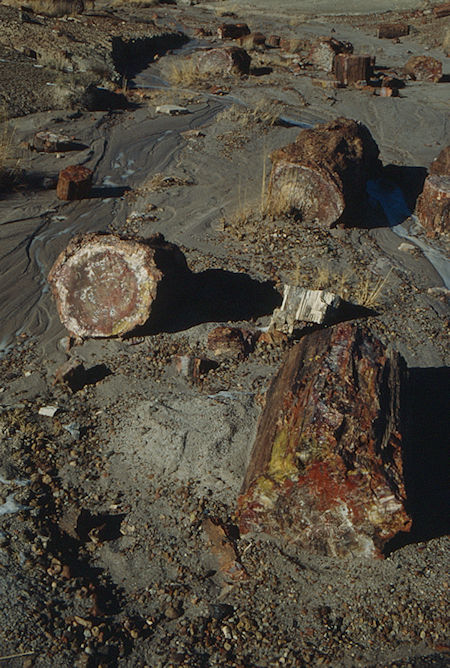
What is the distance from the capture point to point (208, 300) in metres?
6.08

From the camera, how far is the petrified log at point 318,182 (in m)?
7.48

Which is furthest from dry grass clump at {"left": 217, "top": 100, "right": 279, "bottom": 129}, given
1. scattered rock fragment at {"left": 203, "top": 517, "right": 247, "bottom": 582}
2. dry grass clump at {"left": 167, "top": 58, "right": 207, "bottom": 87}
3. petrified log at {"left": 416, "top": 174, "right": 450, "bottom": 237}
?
scattered rock fragment at {"left": 203, "top": 517, "right": 247, "bottom": 582}

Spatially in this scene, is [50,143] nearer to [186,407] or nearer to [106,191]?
[106,191]

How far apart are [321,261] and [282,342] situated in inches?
67.0

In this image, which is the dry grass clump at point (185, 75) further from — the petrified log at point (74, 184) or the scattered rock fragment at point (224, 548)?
the scattered rock fragment at point (224, 548)

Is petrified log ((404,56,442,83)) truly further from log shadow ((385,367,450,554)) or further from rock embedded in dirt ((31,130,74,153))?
log shadow ((385,367,450,554))

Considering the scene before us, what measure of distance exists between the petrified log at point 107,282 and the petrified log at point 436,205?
364 cm

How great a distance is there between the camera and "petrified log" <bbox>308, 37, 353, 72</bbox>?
15.7 m

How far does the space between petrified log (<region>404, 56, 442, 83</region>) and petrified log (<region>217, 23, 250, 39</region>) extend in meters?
6.11

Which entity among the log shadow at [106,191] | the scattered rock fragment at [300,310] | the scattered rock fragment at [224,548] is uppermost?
the scattered rock fragment at [300,310]

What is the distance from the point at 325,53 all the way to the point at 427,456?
1377 cm

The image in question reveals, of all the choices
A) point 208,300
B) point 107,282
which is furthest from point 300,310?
point 107,282

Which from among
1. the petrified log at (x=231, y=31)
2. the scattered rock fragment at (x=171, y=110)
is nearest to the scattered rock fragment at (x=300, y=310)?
the scattered rock fragment at (x=171, y=110)

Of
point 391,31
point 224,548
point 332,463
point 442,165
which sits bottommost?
point 391,31
